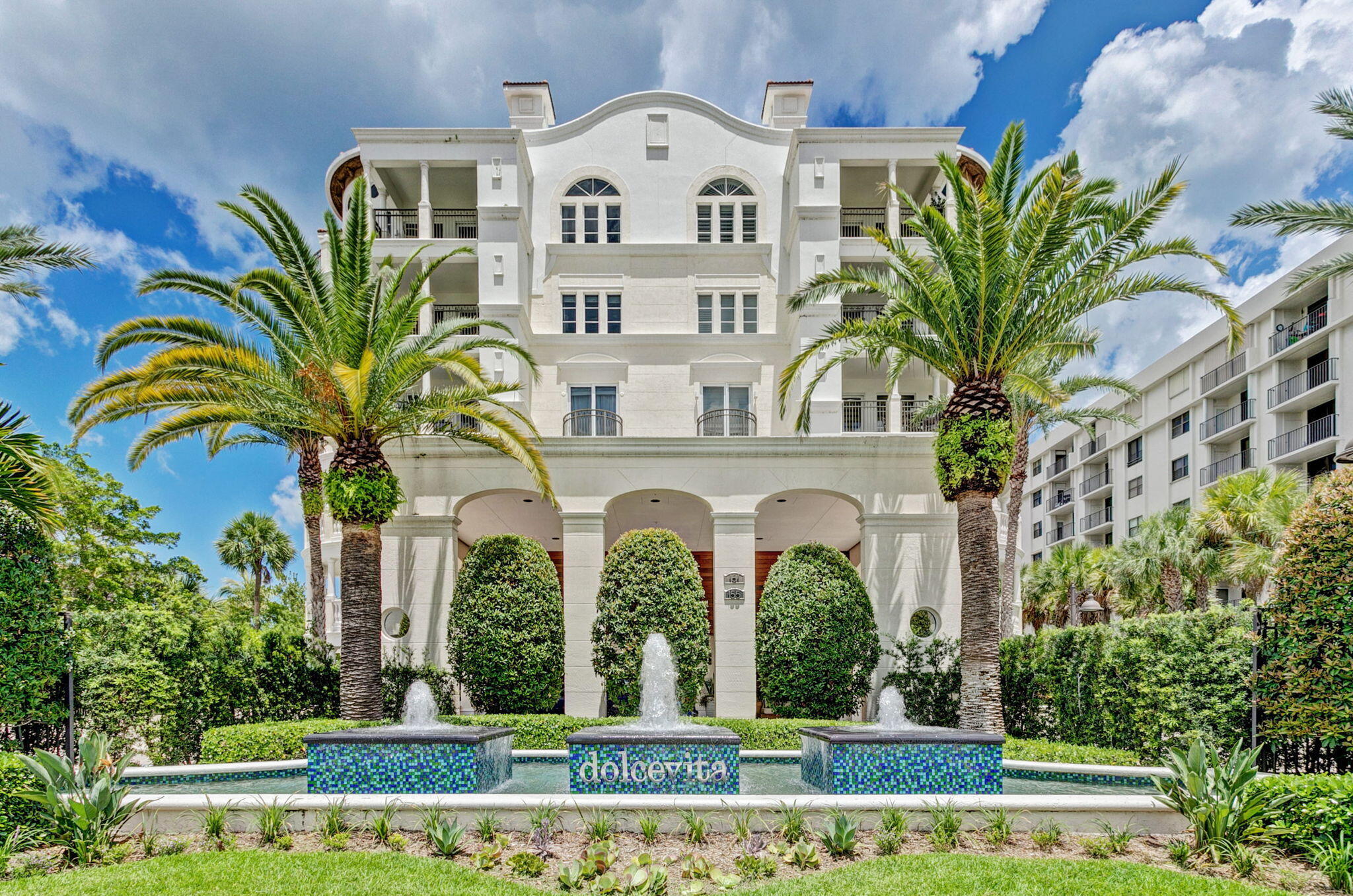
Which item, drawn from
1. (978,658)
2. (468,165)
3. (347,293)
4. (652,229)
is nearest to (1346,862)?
(978,658)

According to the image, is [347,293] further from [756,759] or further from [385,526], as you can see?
[756,759]

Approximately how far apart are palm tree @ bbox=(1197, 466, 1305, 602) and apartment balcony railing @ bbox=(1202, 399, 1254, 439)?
1325 centimetres

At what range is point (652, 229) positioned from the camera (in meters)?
26.7

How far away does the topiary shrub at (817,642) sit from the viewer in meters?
17.5

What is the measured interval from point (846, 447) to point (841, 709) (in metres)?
5.71

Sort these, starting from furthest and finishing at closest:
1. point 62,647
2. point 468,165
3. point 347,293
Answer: point 468,165
point 347,293
point 62,647

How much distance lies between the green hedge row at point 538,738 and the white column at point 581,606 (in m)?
2.46

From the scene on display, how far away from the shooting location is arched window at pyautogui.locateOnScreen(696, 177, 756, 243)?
26844mm

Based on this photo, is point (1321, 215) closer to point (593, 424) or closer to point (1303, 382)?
point (593, 424)

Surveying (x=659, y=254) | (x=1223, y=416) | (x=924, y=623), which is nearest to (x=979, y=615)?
(x=924, y=623)

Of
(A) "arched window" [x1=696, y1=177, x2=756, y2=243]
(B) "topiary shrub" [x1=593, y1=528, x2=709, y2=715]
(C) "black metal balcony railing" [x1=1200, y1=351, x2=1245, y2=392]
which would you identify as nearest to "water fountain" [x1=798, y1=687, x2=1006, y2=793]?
(B) "topiary shrub" [x1=593, y1=528, x2=709, y2=715]

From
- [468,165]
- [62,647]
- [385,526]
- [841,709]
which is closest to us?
[62,647]

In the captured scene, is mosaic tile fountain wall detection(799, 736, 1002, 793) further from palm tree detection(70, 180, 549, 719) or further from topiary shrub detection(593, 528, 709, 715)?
palm tree detection(70, 180, 549, 719)

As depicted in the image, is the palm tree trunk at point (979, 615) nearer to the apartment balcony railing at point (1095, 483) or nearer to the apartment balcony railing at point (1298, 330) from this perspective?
the apartment balcony railing at point (1298, 330)
